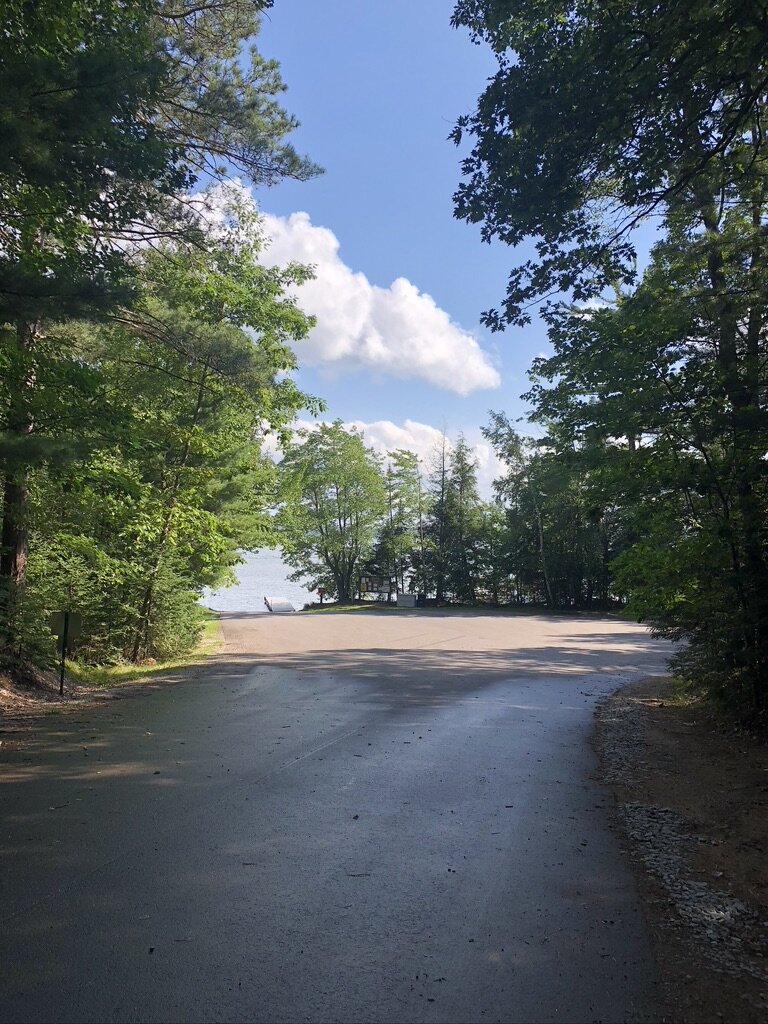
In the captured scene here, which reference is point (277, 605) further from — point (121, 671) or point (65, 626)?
point (65, 626)

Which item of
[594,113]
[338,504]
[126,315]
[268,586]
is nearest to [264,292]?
[126,315]

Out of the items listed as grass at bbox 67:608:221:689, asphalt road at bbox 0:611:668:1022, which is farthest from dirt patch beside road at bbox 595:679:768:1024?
grass at bbox 67:608:221:689

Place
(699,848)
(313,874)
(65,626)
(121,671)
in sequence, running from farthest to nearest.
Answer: (121,671), (65,626), (699,848), (313,874)

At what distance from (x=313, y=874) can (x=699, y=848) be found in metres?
2.73

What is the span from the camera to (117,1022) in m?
2.57

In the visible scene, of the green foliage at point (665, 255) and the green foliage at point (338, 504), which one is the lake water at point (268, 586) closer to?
the green foliage at point (338, 504)

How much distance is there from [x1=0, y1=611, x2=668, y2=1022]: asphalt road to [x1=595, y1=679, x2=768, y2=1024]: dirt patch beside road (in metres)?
0.18

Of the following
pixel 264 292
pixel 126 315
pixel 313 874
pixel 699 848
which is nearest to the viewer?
pixel 313 874

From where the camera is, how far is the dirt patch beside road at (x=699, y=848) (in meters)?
2.96

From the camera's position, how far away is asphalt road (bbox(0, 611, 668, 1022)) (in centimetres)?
280

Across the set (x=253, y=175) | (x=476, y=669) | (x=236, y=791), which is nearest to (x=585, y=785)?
(x=236, y=791)

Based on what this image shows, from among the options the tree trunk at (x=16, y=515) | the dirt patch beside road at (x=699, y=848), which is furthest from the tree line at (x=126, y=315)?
the dirt patch beside road at (x=699, y=848)

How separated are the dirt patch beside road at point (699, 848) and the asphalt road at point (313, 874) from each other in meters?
0.18

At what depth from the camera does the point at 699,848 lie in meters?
4.56
